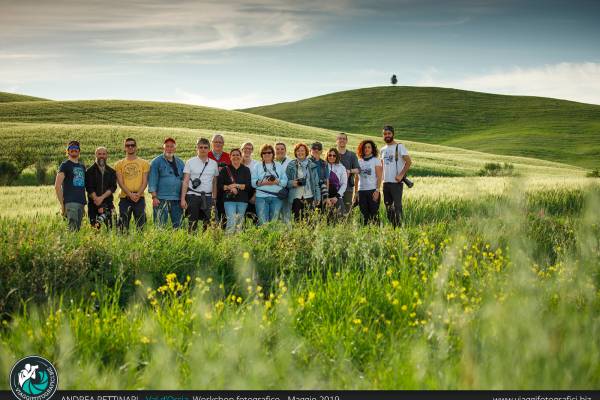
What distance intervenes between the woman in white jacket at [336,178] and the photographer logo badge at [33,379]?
7.78 metres

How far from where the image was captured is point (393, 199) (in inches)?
459

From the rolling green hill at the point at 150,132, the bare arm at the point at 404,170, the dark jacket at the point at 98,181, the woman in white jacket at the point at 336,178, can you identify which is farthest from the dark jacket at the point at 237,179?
the rolling green hill at the point at 150,132

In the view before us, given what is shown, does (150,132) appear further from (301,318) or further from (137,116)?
(301,318)

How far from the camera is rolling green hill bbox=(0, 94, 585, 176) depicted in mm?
32000

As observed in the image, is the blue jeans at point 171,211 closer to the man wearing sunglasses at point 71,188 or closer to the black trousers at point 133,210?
the black trousers at point 133,210

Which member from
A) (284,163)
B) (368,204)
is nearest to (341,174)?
(368,204)

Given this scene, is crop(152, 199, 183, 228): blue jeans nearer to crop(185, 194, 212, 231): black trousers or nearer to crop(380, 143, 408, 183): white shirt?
crop(185, 194, 212, 231): black trousers

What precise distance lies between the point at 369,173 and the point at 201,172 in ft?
11.6

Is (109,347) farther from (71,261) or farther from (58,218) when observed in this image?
(58,218)

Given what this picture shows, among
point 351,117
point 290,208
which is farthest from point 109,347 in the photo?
point 351,117

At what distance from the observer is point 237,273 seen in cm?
702

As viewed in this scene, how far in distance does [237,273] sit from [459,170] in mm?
31621

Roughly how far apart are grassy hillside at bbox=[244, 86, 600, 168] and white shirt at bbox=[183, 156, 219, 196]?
219 feet

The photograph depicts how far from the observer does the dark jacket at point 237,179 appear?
1047 centimetres
